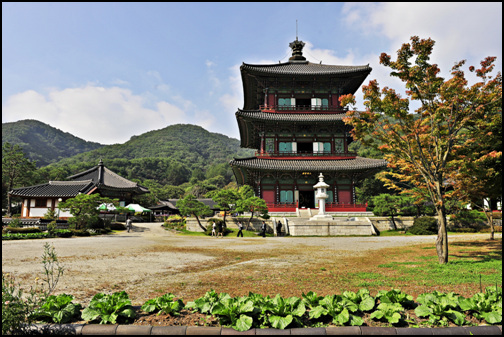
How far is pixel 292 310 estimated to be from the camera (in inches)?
183

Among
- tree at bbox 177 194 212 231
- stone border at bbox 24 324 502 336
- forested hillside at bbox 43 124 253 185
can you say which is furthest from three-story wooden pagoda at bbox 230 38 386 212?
forested hillside at bbox 43 124 253 185

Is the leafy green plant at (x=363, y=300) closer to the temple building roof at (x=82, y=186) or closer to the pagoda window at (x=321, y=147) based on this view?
the pagoda window at (x=321, y=147)

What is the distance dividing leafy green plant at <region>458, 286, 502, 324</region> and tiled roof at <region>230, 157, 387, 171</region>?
81.7 ft

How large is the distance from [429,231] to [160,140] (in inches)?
7176

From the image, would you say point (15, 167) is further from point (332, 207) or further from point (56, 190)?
point (332, 207)

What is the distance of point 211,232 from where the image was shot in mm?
25500

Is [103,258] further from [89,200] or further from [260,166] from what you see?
[260,166]

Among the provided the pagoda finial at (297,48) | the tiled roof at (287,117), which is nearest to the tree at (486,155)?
the tiled roof at (287,117)

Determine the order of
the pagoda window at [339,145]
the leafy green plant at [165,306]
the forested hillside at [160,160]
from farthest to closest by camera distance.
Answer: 1. the forested hillside at [160,160]
2. the pagoda window at [339,145]
3. the leafy green plant at [165,306]

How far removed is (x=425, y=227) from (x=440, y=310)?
2421 centimetres

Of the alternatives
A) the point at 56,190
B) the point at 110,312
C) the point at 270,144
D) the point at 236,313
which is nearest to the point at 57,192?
the point at 56,190

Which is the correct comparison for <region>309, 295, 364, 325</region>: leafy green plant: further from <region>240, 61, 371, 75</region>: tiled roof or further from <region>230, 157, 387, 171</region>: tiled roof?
<region>240, 61, 371, 75</region>: tiled roof

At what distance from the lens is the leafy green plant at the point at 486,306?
436 centimetres

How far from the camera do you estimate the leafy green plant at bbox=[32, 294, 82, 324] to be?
4461 millimetres
